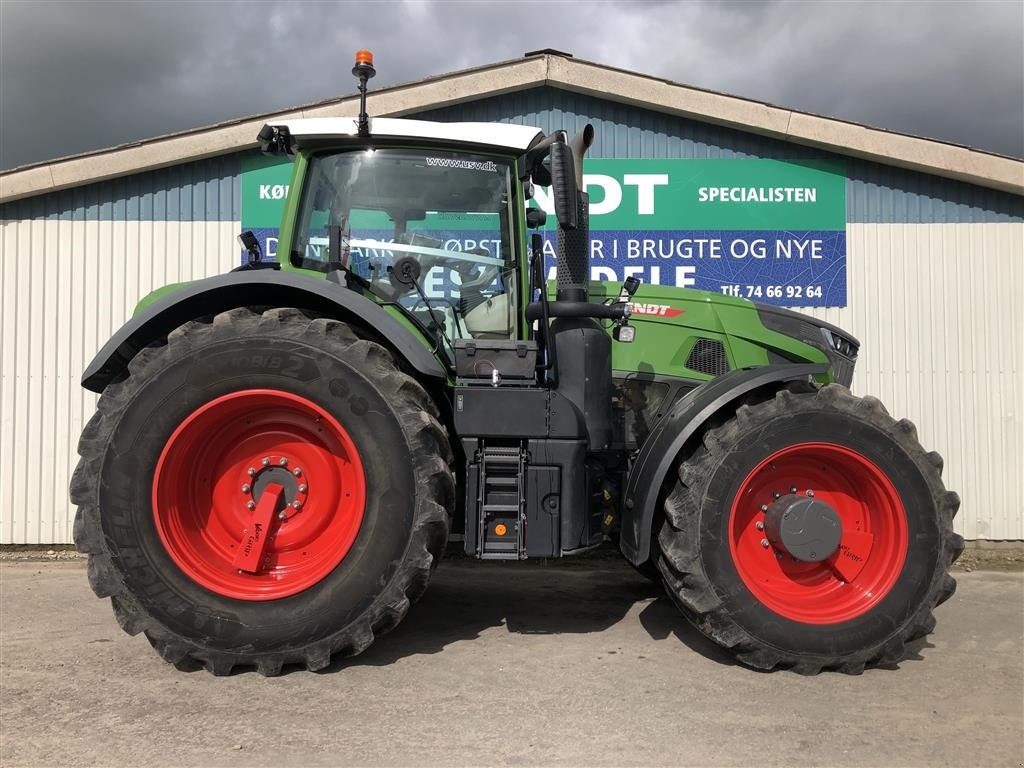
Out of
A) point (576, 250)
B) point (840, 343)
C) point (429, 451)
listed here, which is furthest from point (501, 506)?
point (840, 343)

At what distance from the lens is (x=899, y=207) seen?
6.71m

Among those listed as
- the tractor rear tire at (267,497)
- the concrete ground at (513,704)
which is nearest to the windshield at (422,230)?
the tractor rear tire at (267,497)

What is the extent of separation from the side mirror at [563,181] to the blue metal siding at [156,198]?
14.5 feet

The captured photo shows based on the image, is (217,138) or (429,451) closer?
(429,451)

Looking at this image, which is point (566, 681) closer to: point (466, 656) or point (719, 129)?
point (466, 656)

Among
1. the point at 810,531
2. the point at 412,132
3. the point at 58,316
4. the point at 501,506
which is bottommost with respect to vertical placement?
the point at 810,531

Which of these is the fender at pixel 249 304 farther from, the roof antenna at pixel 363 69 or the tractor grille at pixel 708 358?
the tractor grille at pixel 708 358

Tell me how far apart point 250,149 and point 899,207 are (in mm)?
5890

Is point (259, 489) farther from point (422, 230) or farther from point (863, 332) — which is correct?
point (863, 332)

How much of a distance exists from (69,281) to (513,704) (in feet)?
19.0

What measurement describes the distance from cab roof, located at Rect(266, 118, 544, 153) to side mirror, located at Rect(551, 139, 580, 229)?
57cm

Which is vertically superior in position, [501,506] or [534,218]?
[534,218]

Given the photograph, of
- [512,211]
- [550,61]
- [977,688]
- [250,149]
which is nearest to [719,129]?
[550,61]

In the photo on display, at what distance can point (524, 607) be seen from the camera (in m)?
4.59
